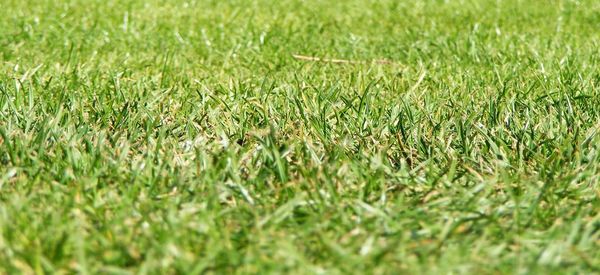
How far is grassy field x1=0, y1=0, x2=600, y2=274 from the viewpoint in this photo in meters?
1.77

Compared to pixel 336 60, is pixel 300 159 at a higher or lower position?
higher

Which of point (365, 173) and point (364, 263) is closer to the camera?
point (364, 263)

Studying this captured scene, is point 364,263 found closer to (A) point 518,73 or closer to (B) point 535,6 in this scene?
(A) point 518,73

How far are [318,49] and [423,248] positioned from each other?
286 centimetres

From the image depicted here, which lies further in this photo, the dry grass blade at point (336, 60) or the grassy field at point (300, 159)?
the dry grass blade at point (336, 60)

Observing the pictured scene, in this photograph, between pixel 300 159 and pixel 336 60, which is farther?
pixel 336 60

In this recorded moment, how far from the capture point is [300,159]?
7.77 ft

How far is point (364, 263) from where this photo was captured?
1729mm

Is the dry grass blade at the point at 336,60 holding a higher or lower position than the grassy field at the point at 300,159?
lower

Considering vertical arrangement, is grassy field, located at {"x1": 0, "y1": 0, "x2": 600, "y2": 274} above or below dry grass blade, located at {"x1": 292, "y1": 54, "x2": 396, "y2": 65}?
above

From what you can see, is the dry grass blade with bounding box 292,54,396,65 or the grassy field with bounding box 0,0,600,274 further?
the dry grass blade with bounding box 292,54,396,65

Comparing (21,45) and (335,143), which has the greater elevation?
(335,143)

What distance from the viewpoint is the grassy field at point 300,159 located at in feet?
5.82

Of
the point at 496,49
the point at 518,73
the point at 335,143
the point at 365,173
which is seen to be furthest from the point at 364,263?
the point at 496,49
